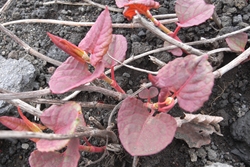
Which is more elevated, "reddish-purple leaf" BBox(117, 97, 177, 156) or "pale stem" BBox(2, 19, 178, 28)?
"reddish-purple leaf" BBox(117, 97, 177, 156)

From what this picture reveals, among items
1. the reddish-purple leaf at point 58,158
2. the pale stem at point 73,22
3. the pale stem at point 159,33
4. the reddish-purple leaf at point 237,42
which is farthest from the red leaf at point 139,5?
the reddish-purple leaf at point 58,158

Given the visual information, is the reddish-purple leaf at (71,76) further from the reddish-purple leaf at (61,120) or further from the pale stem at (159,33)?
the pale stem at (159,33)

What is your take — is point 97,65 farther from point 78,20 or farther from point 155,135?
point 78,20

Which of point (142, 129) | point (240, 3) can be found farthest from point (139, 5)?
point (240, 3)

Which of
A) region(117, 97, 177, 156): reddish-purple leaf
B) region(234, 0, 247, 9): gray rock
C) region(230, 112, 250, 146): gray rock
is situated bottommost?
region(230, 112, 250, 146): gray rock

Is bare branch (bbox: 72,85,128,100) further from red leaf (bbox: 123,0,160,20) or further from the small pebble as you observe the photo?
the small pebble

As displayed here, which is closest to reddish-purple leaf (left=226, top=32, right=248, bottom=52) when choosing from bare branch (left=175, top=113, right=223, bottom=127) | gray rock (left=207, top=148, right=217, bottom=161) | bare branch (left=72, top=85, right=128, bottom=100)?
bare branch (left=175, top=113, right=223, bottom=127)

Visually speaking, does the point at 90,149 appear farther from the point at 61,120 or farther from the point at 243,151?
the point at 243,151

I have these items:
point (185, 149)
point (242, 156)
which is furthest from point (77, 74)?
point (242, 156)

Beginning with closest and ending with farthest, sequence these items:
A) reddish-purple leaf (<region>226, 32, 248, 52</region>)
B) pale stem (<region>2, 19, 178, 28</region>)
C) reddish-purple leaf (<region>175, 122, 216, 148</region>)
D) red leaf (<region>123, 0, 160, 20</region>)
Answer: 1. red leaf (<region>123, 0, 160, 20</region>)
2. reddish-purple leaf (<region>175, 122, 216, 148</region>)
3. reddish-purple leaf (<region>226, 32, 248, 52</region>)
4. pale stem (<region>2, 19, 178, 28</region>)
